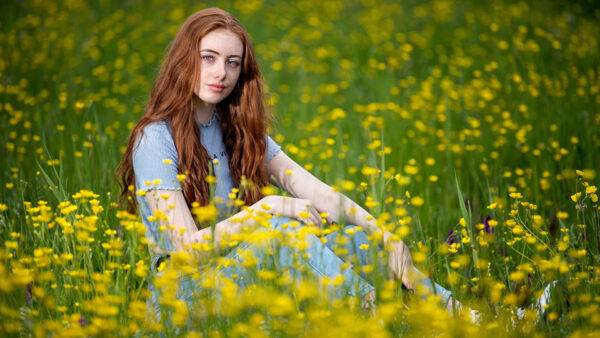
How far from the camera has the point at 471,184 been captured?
384 cm

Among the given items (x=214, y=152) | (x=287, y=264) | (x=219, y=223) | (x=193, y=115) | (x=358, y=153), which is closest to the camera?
(x=287, y=264)

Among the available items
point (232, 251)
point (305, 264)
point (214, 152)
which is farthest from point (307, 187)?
point (305, 264)

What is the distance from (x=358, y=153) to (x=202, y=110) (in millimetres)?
1718

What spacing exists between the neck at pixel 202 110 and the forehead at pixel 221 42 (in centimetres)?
24

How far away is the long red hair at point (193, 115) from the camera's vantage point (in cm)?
259

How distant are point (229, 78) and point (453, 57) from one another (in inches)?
147

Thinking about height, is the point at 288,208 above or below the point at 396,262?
above

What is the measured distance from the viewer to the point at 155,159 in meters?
2.44

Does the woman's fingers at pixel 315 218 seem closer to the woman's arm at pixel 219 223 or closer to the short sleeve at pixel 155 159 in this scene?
the woman's arm at pixel 219 223

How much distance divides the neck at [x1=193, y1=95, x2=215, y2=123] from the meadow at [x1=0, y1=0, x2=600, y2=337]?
1.74 feet

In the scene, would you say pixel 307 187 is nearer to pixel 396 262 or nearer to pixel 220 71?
pixel 220 71

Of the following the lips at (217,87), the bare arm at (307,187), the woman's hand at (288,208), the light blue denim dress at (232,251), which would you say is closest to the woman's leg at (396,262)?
the light blue denim dress at (232,251)

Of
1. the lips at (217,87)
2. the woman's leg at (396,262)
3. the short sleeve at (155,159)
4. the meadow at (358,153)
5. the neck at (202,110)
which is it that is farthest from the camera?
the neck at (202,110)

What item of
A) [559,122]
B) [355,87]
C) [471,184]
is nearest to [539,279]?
[471,184]
